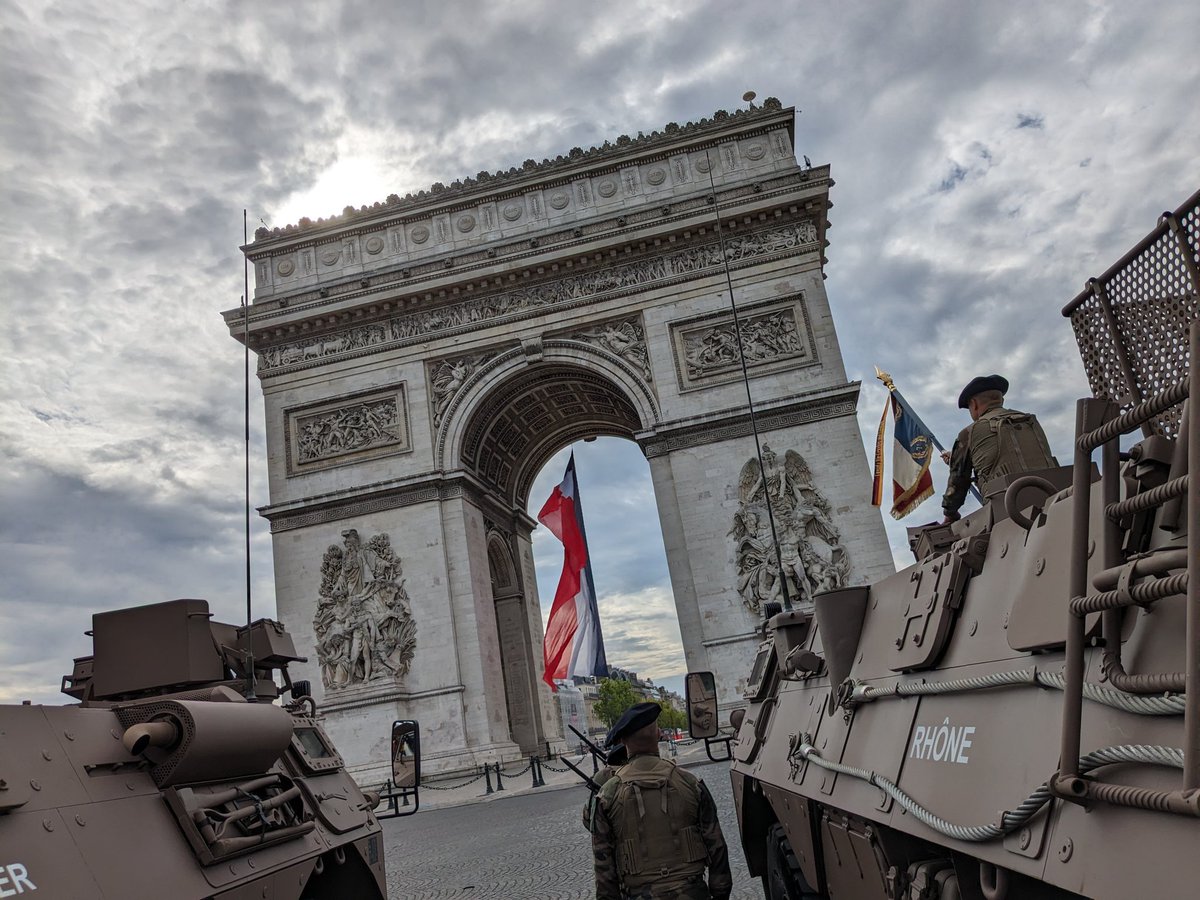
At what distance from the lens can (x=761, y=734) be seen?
5.41 meters

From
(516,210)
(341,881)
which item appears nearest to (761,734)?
(341,881)

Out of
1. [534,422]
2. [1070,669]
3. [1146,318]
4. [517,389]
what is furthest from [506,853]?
[534,422]

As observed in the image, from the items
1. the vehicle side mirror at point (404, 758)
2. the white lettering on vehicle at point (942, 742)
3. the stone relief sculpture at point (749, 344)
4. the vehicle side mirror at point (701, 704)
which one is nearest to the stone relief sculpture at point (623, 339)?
the stone relief sculpture at point (749, 344)

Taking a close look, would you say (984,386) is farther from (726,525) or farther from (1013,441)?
(726,525)

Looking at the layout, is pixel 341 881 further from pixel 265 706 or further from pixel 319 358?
pixel 319 358

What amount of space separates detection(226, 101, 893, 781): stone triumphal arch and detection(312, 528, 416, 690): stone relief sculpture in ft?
0.16

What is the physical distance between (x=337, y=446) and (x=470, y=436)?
3248 millimetres

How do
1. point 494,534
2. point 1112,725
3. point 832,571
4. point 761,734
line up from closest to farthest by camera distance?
point 1112,725 → point 761,734 → point 832,571 → point 494,534

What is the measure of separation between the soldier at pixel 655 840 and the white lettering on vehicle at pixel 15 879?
1743 millimetres

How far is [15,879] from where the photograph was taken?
268cm

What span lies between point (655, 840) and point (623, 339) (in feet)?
66.3

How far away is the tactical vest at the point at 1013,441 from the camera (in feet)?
13.4

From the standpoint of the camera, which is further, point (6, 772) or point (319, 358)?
point (319, 358)

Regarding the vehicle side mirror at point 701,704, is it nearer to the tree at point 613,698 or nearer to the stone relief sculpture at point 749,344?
the stone relief sculpture at point 749,344
